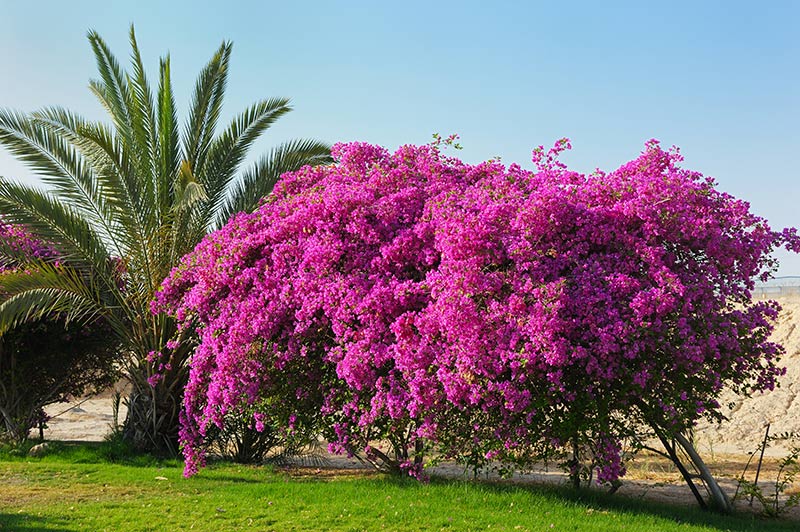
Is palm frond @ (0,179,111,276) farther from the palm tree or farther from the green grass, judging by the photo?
the green grass

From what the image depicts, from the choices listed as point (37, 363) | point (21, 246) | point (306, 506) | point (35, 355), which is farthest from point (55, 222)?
point (306, 506)

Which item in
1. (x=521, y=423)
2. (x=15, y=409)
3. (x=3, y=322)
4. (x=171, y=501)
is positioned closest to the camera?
(x=521, y=423)

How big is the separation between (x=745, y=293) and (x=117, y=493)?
27.3ft

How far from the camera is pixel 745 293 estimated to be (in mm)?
9430

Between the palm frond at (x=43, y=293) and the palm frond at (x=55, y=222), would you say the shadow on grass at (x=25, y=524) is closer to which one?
the palm frond at (x=43, y=293)

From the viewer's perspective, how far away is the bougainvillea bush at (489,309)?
835cm

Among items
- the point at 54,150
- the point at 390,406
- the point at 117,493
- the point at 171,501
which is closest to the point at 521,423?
the point at 390,406

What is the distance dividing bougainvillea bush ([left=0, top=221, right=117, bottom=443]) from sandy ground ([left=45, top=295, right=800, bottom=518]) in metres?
1.30

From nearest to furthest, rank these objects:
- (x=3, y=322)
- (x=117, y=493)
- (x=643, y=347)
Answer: (x=643, y=347) → (x=117, y=493) → (x=3, y=322)

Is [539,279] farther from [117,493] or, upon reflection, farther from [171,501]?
[117,493]

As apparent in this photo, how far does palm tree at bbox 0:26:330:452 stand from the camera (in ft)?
43.3

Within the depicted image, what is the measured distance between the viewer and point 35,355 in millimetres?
15516

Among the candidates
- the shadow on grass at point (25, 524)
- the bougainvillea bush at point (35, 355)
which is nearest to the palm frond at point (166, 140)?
the bougainvillea bush at point (35, 355)

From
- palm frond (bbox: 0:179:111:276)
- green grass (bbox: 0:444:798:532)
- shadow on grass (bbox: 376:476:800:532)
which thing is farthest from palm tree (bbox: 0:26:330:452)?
shadow on grass (bbox: 376:476:800:532)
